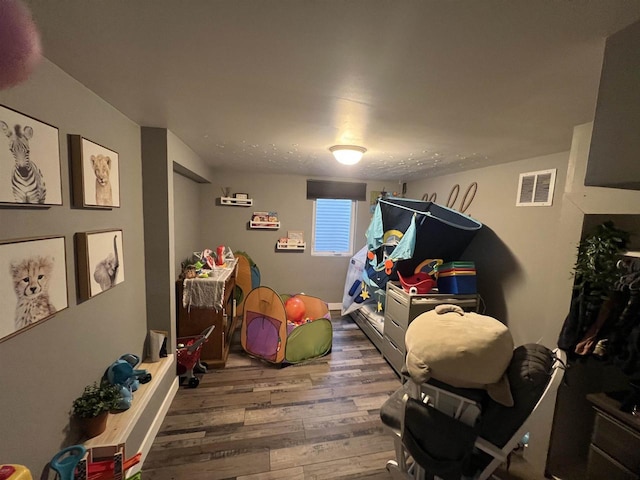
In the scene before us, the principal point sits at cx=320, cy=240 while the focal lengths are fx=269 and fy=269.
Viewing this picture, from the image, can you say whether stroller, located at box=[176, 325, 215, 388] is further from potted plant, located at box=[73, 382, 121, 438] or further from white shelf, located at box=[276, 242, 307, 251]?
white shelf, located at box=[276, 242, 307, 251]

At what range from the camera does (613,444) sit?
1291 mm

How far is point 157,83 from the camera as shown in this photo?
1.24 m

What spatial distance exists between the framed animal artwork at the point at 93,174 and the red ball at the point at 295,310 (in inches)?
89.4

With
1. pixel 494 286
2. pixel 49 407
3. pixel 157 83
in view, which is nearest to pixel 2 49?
pixel 157 83

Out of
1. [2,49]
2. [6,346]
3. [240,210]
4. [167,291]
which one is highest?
[2,49]

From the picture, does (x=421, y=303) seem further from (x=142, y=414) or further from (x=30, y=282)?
(x=30, y=282)

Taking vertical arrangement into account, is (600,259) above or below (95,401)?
above

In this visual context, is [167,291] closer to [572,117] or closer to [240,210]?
[240,210]

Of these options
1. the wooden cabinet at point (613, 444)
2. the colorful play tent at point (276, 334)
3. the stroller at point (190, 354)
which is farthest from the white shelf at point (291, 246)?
the wooden cabinet at point (613, 444)

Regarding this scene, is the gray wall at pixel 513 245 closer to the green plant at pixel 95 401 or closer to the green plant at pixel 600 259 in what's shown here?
the green plant at pixel 600 259

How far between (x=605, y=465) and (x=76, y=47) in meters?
2.90

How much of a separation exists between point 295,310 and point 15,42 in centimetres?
313

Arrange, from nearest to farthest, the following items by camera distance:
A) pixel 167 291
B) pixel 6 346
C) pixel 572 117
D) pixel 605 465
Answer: pixel 6 346
pixel 605 465
pixel 572 117
pixel 167 291

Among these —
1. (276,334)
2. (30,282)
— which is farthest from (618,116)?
(276,334)
